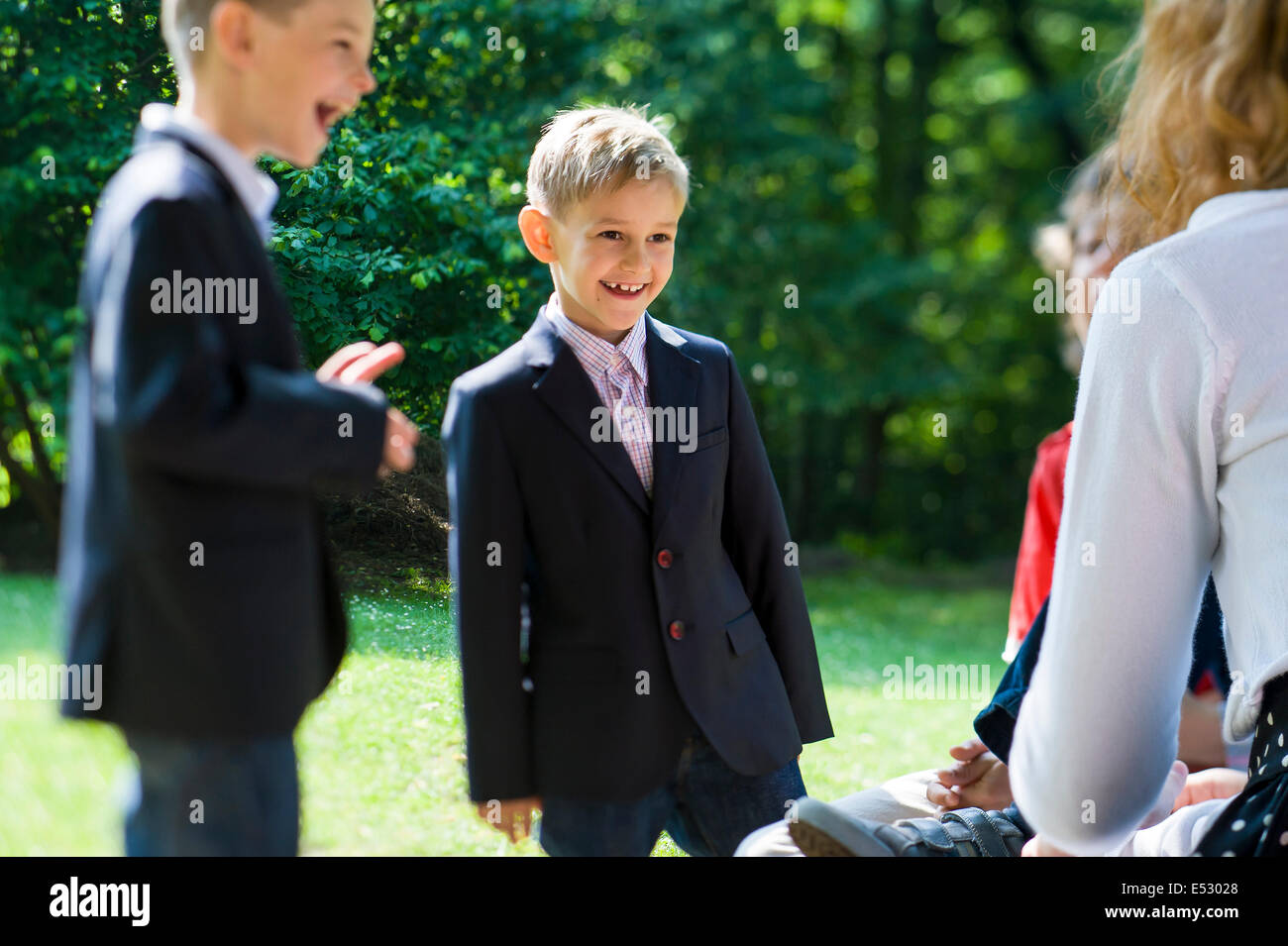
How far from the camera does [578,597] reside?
1953 mm

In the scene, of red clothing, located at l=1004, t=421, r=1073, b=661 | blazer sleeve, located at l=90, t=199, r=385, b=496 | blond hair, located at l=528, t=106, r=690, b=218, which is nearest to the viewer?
blazer sleeve, located at l=90, t=199, r=385, b=496

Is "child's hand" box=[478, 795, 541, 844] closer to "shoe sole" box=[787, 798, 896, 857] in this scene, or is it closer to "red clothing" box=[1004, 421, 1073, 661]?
"shoe sole" box=[787, 798, 896, 857]

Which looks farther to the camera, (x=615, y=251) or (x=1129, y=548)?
(x=615, y=251)

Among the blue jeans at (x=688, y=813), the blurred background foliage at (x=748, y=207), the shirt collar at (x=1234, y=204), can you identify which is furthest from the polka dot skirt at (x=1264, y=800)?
the blurred background foliage at (x=748, y=207)

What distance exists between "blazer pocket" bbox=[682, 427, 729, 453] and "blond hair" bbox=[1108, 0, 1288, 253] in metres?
0.75

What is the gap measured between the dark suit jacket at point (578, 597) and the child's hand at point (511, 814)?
19 millimetres

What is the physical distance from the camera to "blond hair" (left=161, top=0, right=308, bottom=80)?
60.4 inches

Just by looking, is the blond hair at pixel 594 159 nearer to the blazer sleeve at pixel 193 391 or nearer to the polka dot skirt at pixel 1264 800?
the blazer sleeve at pixel 193 391

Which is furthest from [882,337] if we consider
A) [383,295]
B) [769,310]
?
[383,295]

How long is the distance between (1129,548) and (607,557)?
31.0 inches

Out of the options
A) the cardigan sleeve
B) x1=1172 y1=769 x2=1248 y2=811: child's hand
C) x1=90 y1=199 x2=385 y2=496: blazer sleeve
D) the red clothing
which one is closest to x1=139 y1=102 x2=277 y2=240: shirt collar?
x1=90 y1=199 x2=385 y2=496: blazer sleeve

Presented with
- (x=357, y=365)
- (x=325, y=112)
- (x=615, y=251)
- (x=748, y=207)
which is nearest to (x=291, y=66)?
(x=325, y=112)

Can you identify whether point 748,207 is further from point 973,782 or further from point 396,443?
point 396,443
